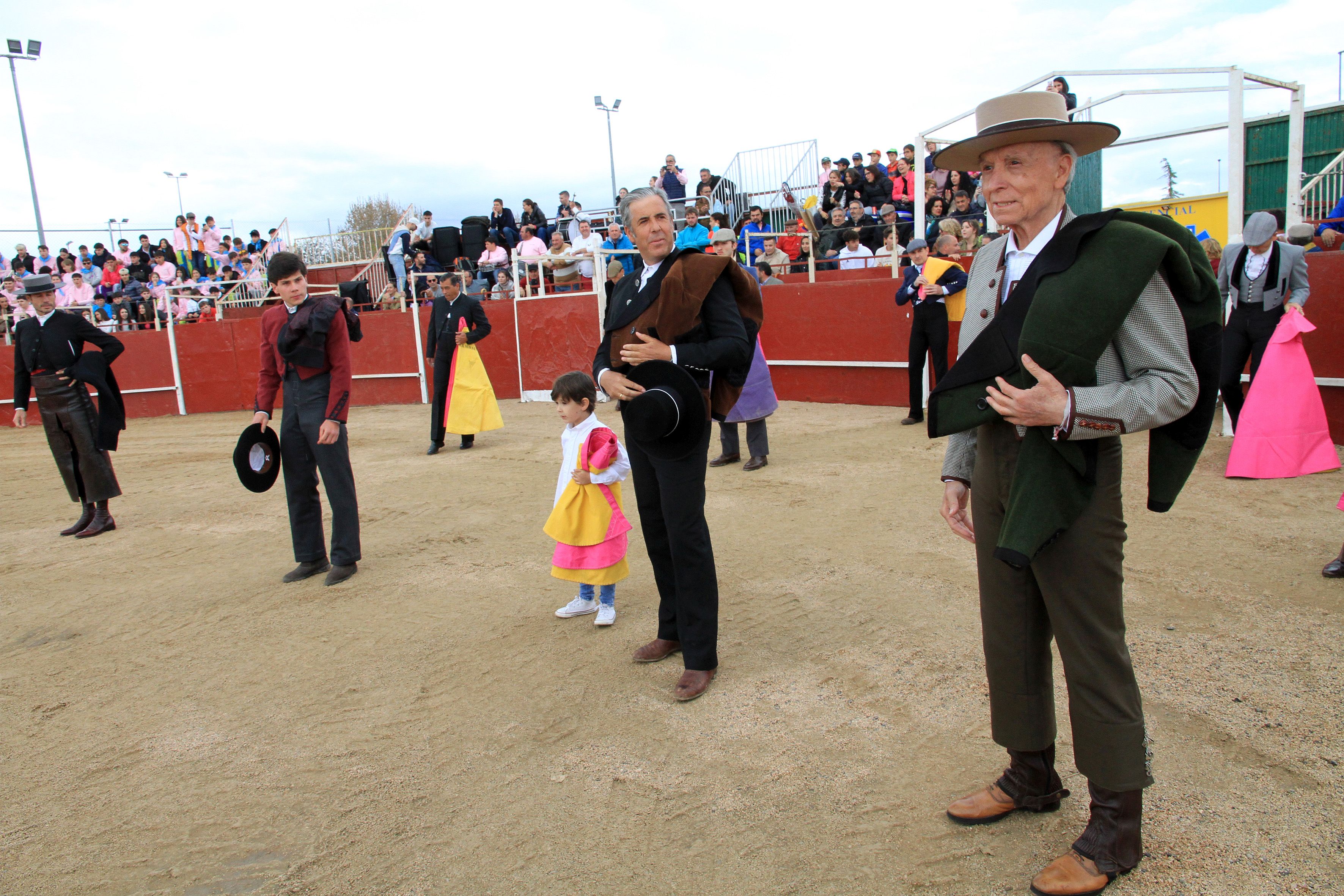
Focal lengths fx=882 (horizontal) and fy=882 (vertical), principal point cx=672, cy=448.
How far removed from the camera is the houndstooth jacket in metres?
1.94

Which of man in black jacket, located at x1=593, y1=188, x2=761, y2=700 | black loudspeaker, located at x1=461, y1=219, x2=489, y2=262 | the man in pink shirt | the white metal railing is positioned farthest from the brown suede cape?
the man in pink shirt

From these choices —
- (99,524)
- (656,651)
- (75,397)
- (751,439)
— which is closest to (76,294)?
(75,397)

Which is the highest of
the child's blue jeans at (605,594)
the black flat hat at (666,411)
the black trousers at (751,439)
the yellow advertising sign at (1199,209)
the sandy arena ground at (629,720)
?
the yellow advertising sign at (1199,209)

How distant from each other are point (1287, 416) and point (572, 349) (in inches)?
382

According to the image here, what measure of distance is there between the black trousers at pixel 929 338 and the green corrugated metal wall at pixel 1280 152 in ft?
31.3

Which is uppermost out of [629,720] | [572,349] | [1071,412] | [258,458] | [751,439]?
[1071,412]

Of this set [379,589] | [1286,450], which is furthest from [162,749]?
[1286,450]

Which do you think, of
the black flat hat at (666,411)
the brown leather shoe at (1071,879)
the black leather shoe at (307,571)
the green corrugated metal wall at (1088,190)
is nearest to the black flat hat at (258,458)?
the black leather shoe at (307,571)

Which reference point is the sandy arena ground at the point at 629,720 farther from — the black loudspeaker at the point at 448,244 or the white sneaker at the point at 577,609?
the black loudspeaker at the point at 448,244

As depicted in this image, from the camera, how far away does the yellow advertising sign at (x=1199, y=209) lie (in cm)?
1066

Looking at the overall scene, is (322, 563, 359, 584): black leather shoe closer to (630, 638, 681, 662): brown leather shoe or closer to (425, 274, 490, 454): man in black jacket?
(630, 638, 681, 662): brown leather shoe

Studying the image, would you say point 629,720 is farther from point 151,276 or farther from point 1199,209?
point 151,276

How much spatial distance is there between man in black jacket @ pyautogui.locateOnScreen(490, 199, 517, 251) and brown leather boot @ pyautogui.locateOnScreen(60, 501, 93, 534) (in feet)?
40.2

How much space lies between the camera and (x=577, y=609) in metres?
4.45
